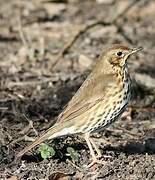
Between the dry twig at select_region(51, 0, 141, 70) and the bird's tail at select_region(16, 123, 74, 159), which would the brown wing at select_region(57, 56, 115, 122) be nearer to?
the bird's tail at select_region(16, 123, 74, 159)

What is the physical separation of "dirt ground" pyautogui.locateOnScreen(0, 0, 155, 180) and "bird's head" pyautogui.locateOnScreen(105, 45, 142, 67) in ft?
3.02

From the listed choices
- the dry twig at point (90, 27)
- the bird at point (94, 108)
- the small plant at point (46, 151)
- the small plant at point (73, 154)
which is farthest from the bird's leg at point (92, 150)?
the dry twig at point (90, 27)

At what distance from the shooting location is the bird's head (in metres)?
7.23

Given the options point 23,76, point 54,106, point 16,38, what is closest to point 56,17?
point 16,38

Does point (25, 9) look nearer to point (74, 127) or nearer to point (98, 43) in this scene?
point (98, 43)

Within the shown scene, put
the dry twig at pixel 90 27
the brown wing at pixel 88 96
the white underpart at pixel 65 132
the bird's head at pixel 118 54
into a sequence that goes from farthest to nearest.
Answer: the dry twig at pixel 90 27 < the bird's head at pixel 118 54 < the brown wing at pixel 88 96 < the white underpart at pixel 65 132

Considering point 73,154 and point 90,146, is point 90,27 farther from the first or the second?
point 73,154

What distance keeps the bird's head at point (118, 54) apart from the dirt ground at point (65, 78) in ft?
3.02

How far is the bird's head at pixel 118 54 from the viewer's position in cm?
723

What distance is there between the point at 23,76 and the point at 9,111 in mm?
1913

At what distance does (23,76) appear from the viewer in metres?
10.3

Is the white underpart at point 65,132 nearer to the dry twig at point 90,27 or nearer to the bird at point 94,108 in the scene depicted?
the bird at point 94,108

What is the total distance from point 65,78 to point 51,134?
11.0 feet

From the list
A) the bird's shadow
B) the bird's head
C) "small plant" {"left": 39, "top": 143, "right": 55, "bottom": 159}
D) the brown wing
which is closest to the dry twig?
the bird's shadow
